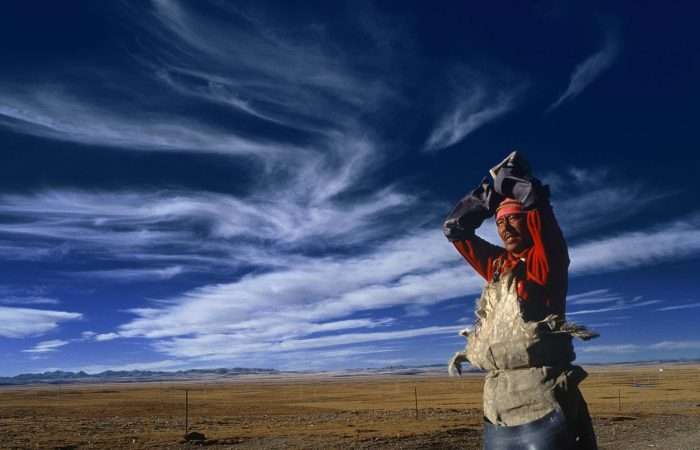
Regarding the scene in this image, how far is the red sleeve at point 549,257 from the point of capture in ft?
14.6

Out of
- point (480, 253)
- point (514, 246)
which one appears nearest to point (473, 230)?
point (480, 253)

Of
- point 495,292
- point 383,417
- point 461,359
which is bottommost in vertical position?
point 383,417

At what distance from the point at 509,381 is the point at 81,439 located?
25259mm

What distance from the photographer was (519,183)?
4.42 m

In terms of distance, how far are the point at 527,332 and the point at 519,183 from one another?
110cm

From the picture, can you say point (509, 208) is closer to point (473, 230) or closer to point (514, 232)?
point (514, 232)

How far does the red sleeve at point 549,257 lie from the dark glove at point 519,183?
12 cm

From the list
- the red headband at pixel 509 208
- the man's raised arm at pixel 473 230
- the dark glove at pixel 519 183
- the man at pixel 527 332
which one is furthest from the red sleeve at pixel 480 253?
the dark glove at pixel 519 183

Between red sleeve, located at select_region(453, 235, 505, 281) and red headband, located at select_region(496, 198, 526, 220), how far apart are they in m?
0.52

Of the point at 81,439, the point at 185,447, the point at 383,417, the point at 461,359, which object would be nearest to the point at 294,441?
the point at 185,447

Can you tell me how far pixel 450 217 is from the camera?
523cm

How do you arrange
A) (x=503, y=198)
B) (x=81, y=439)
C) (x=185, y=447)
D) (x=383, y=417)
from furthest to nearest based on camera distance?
(x=383, y=417) < (x=81, y=439) < (x=185, y=447) < (x=503, y=198)

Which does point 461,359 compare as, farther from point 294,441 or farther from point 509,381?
point 294,441

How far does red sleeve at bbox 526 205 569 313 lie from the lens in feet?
14.6
